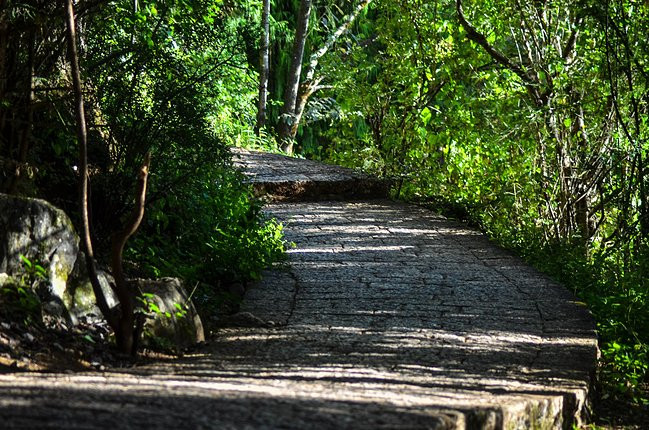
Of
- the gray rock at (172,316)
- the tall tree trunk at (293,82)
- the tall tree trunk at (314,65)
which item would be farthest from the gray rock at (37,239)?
the tall tree trunk at (314,65)

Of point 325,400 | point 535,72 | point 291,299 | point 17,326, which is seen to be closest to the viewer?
point 325,400

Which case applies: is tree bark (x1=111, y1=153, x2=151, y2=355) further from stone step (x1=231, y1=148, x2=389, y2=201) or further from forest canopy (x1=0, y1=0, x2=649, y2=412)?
stone step (x1=231, y1=148, x2=389, y2=201)

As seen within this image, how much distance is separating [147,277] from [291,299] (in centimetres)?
107

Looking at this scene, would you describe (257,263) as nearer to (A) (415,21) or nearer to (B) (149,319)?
(B) (149,319)

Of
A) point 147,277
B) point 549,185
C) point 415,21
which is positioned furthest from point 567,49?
point 147,277

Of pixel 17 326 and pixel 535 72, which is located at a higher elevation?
pixel 535 72

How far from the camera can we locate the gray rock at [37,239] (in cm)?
507

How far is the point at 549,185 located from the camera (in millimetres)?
9922

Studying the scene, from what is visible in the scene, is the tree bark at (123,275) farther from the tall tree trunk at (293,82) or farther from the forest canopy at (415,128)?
the tall tree trunk at (293,82)

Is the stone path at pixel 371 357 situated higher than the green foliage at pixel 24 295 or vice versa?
the green foliage at pixel 24 295

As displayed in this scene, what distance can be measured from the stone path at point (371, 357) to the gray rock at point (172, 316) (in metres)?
0.18

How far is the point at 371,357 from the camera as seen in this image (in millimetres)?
5219

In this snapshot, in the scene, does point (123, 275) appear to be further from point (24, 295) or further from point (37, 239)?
point (37, 239)

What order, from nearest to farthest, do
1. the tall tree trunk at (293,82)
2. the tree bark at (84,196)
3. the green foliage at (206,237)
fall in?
1. the tree bark at (84,196)
2. the green foliage at (206,237)
3. the tall tree trunk at (293,82)
